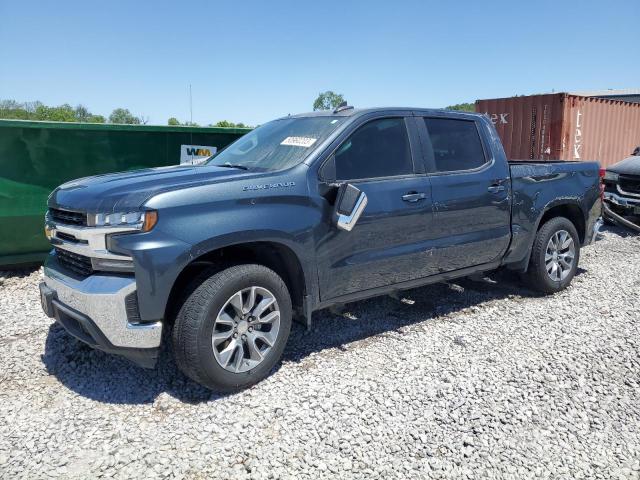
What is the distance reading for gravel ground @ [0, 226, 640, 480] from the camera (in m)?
2.79

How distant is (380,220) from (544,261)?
234 centimetres

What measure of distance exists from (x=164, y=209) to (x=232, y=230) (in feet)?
1.43

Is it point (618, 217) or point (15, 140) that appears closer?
point (15, 140)

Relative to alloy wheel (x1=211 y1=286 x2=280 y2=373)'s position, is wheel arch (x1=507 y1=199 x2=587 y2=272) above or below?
above

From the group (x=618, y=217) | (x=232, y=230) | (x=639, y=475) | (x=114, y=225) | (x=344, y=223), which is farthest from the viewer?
(x=618, y=217)

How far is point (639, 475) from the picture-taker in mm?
2725

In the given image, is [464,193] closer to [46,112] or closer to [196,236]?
[196,236]

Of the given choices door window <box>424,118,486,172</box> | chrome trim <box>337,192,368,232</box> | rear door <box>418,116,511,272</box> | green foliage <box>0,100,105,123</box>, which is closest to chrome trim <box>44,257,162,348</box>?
chrome trim <box>337,192,368,232</box>

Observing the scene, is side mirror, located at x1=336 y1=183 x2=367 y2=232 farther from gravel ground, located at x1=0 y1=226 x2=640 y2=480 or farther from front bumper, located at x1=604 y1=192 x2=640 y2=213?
front bumper, located at x1=604 y1=192 x2=640 y2=213

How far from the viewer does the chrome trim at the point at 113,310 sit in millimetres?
3057

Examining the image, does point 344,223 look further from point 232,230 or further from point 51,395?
point 51,395

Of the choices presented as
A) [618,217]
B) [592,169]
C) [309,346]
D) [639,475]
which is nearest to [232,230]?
[309,346]

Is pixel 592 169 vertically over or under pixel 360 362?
over

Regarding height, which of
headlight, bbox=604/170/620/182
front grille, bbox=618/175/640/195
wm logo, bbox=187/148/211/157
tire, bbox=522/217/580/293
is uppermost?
wm logo, bbox=187/148/211/157
